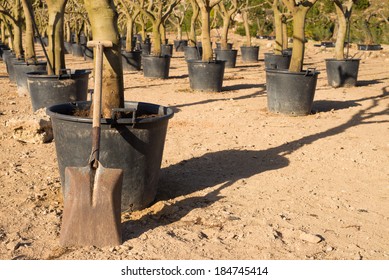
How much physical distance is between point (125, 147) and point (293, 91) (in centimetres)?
474

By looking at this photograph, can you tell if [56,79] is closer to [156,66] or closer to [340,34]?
[156,66]

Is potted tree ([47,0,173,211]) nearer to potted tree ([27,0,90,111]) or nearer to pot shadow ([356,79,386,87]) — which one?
potted tree ([27,0,90,111])

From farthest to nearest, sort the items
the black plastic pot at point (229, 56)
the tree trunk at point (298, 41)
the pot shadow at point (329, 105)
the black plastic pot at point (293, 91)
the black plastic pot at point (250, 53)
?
the black plastic pot at point (250, 53), the black plastic pot at point (229, 56), the pot shadow at point (329, 105), the tree trunk at point (298, 41), the black plastic pot at point (293, 91)

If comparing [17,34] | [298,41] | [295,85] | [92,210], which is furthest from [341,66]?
[92,210]

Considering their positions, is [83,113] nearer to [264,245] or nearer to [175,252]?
[175,252]

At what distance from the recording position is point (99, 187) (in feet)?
9.47

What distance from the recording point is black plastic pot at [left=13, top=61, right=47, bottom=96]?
8.58 m

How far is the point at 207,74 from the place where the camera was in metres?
9.93

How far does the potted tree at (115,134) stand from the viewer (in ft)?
10.6

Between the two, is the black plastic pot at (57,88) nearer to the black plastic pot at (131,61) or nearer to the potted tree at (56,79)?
the potted tree at (56,79)

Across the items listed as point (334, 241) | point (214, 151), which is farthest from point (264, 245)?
point (214, 151)

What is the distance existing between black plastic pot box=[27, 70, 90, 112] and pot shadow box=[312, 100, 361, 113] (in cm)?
408

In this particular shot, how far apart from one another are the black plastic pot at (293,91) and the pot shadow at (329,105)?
578 mm

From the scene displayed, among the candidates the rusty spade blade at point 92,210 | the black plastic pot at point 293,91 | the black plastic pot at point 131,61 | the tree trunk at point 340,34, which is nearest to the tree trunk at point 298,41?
the black plastic pot at point 293,91
